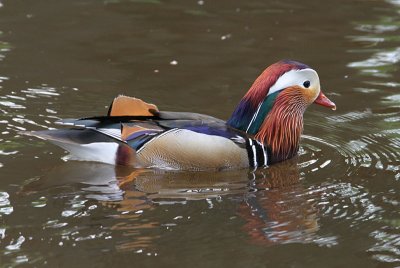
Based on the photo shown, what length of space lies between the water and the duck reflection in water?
A: 1cm

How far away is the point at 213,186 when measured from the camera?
6641mm

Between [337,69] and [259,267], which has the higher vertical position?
[337,69]

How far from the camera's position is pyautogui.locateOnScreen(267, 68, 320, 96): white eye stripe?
7.19 metres

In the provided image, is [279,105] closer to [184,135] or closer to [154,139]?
[184,135]

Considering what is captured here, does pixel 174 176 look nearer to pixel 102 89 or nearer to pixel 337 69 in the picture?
pixel 102 89

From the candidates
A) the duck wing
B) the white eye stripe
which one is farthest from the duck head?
the duck wing

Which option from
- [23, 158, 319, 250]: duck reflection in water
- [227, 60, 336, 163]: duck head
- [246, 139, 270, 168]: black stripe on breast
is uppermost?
[227, 60, 336, 163]: duck head

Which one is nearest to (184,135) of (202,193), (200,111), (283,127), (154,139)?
(154,139)

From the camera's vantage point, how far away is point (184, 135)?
6.88 metres

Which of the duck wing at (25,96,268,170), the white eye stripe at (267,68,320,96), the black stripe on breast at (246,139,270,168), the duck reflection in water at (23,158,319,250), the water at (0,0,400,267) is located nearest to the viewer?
the water at (0,0,400,267)

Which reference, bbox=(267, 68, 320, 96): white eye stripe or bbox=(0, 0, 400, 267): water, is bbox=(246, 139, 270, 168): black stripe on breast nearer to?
bbox=(0, 0, 400, 267): water

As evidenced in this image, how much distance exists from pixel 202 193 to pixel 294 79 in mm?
1294

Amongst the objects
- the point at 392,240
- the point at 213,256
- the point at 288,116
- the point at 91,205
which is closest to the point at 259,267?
the point at 213,256

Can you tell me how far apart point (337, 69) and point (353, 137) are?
1631 millimetres
